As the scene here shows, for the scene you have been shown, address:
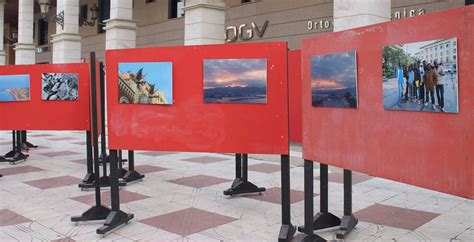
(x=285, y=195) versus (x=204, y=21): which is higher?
(x=204, y=21)

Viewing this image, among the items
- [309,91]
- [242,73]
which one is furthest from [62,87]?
[309,91]

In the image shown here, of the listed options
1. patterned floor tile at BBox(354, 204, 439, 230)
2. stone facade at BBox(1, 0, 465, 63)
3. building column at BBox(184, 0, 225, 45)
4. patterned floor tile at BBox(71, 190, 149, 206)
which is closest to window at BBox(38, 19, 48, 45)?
stone facade at BBox(1, 0, 465, 63)

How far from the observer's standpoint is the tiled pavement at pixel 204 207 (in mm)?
4641

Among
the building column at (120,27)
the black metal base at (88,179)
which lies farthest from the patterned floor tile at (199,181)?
the building column at (120,27)

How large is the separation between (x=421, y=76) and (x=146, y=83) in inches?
121

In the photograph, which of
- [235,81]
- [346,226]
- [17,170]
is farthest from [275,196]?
[17,170]

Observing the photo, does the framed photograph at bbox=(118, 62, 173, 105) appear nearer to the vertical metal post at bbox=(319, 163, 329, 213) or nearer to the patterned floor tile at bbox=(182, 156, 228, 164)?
the vertical metal post at bbox=(319, 163, 329, 213)

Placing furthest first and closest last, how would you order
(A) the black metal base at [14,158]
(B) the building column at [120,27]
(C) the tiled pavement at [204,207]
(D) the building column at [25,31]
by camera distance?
(D) the building column at [25,31], (B) the building column at [120,27], (A) the black metal base at [14,158], (C) the tiled pavement at [204,207]

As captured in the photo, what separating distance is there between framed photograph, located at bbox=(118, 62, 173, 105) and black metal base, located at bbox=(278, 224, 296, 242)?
189cm

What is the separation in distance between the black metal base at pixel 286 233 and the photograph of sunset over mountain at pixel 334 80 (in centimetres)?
131

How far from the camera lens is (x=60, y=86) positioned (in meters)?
7.81

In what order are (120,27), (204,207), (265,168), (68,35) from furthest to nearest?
1. (68,35)
2. (120,27)
3. (265,168)
4. (204,207)

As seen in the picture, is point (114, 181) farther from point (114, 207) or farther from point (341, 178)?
point (341, 178)

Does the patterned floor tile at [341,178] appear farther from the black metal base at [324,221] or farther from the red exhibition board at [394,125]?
the red exhibition board at [394,125]
